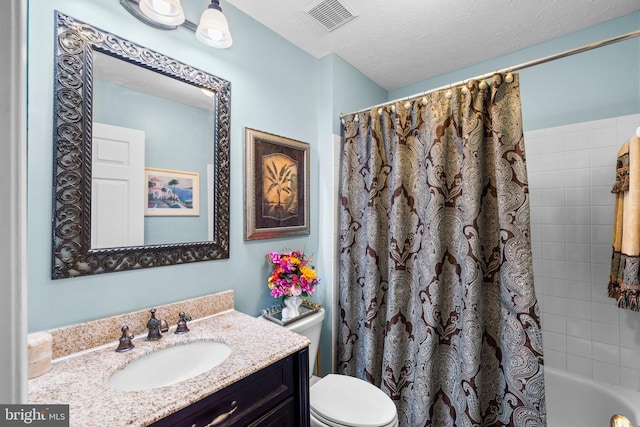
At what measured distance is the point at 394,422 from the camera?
1.27 metres

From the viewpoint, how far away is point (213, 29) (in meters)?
1.15

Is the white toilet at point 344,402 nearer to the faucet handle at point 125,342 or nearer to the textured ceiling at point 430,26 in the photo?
the faucet handle at point 125,342

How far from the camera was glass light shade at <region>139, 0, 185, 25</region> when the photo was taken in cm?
102

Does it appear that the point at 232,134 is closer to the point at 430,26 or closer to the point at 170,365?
the point at 170,365

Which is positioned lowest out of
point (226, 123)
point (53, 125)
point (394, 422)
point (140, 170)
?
point (394, 422)

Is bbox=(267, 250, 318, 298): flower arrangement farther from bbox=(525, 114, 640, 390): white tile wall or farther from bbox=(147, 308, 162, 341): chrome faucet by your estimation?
bbox=(525, 114, 640, 390): white tile wall

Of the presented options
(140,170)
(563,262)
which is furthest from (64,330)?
(563,262)

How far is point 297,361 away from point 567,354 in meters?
1.82

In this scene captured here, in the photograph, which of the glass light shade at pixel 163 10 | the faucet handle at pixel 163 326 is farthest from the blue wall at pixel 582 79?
the faucet handle at pixel 163 326

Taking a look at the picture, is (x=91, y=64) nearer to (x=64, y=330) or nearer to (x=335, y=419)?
(x=64, y=330)

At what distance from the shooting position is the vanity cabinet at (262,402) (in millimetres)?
812

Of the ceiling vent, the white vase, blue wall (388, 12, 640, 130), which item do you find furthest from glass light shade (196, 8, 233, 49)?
blue wall (388, 12, 640, 130)

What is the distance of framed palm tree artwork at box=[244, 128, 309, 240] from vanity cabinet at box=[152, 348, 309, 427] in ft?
2.40

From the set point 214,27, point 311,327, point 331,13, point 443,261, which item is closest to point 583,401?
point 443,261
